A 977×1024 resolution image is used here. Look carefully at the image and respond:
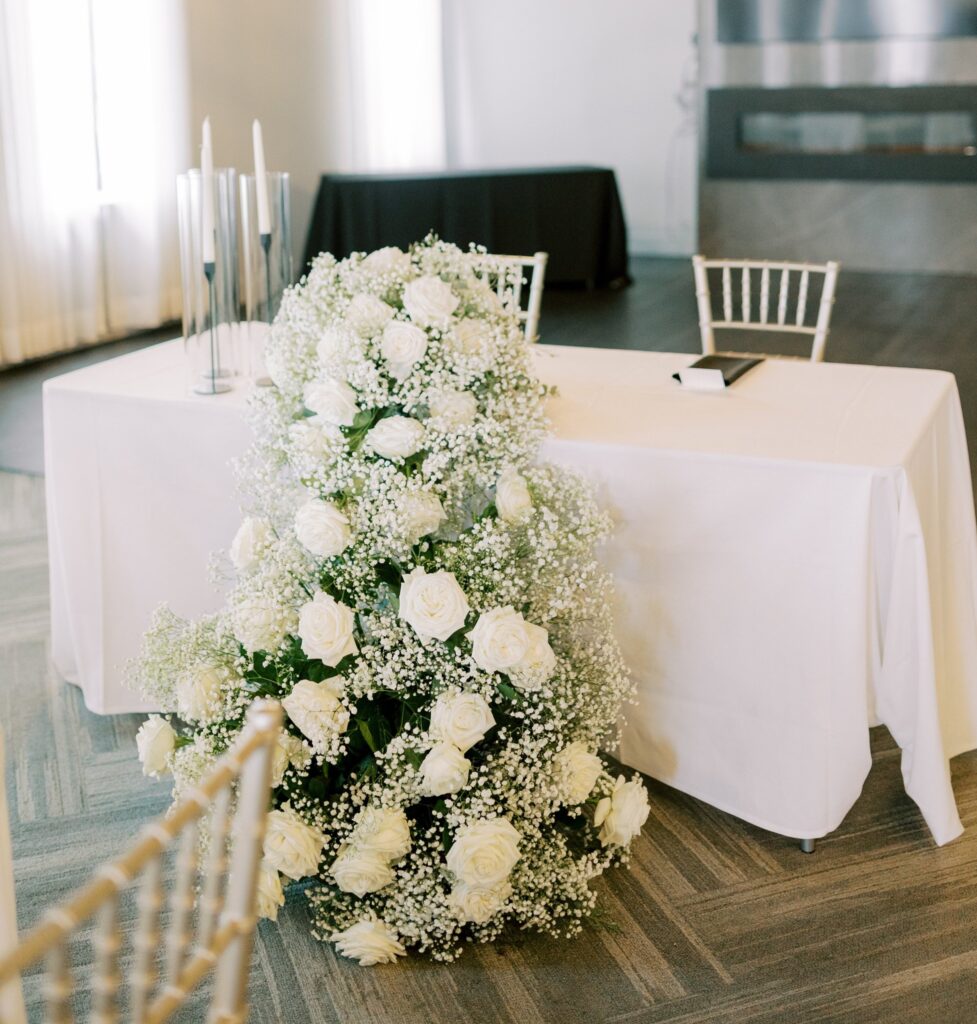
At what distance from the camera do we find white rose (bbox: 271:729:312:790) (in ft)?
6.94

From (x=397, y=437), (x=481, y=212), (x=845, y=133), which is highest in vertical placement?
(x=845, y=133)

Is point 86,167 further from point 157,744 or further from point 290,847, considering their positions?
point 290,847

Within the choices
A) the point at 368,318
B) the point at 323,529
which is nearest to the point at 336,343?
the point at 368,318

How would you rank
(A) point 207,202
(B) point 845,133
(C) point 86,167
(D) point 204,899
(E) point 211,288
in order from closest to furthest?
(D) point 204,899 → (A) point 207,202 → (E) point 211,288 → (C) point 86,167 → (B) point 845,133

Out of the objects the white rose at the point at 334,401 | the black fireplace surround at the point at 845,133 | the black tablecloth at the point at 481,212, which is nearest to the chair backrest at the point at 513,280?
the white rose at the point at 334,401

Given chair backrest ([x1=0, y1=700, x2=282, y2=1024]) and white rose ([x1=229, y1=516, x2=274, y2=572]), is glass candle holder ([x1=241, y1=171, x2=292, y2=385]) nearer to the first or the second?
white rose ([x1=229, y1=516, x2=274, y2=572])

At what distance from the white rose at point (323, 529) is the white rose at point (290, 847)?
0.44 metres

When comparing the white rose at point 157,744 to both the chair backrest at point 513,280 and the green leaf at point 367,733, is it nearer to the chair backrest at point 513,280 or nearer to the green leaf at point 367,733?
the green leaf at point 367,733

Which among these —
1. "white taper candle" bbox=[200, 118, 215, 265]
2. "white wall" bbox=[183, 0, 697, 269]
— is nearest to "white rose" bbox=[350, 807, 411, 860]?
"white taper candle" bbox=[200, 118, 215, 265]

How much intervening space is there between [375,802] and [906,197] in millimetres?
7132

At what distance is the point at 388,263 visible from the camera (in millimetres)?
2342

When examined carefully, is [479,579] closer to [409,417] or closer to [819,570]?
[409,417]

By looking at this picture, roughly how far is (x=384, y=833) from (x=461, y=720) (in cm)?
22

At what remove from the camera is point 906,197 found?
8.20 metres
